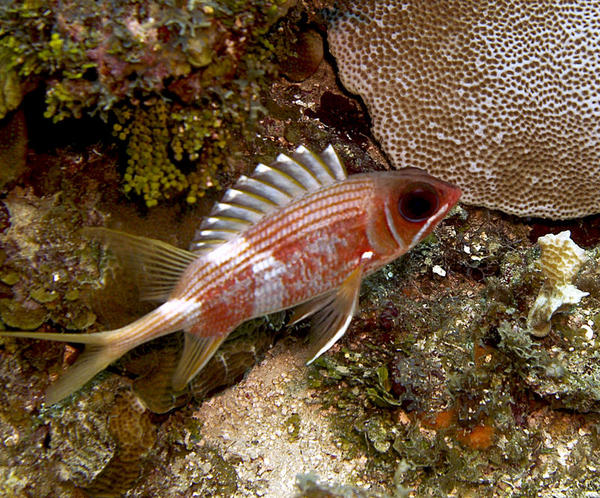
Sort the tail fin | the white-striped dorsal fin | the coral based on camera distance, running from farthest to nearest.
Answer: the coral, the white-striped dorsal fin, the tail fin

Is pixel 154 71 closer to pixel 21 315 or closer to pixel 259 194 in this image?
pixel 259 194

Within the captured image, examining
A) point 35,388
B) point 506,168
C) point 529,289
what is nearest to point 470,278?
point 529,289

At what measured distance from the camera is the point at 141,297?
264cm

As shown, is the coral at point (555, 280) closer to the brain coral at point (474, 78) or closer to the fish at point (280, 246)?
the brain coral at point (474, 78)

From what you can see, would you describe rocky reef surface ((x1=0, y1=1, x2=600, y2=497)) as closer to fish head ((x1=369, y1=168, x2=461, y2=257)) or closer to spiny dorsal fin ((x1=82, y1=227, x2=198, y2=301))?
spiny dorsal fin ((x1=82, y1=227, x2=198, y2=301))

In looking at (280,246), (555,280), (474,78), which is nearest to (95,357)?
(280,246)

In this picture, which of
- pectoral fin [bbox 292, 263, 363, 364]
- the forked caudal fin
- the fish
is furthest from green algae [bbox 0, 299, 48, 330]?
pectoral fin [bbox 292, 263, 363, 364]

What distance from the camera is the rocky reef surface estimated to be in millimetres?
2689

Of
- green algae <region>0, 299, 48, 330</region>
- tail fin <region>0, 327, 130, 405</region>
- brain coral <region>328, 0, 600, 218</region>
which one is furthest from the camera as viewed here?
brain coral <region>328, 0, 600, 218</region>

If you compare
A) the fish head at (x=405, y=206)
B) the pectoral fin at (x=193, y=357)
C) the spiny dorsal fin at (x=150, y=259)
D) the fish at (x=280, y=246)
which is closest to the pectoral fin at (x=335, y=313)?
the fish at (x=280, y=246)

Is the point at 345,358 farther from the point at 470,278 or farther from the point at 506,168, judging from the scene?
the point at 506,168

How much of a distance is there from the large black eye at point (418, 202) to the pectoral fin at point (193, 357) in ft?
4.45

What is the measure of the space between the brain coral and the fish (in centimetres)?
157

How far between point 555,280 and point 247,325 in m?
2.50
